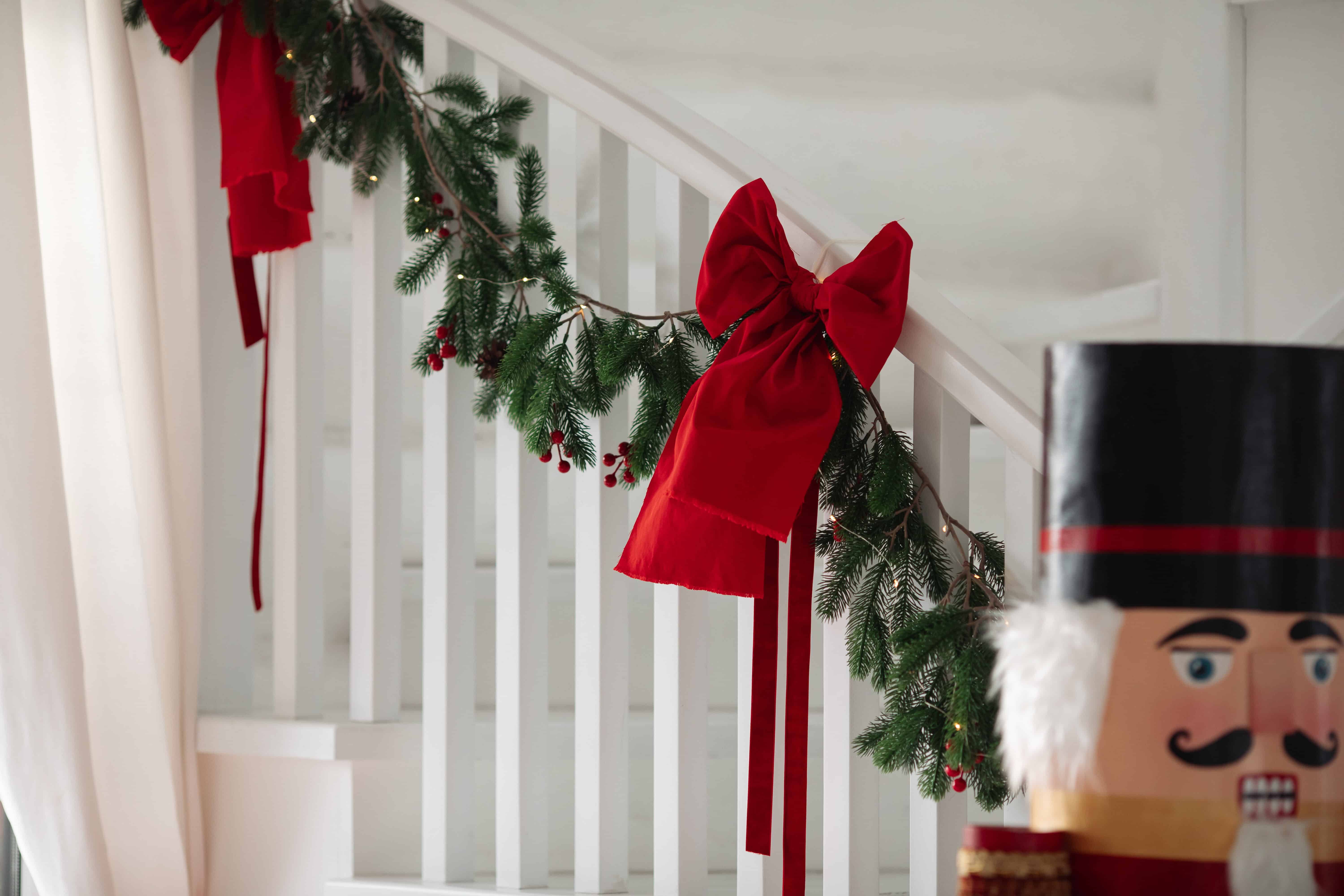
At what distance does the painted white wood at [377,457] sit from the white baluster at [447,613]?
0.06 m

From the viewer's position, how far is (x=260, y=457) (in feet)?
5.23

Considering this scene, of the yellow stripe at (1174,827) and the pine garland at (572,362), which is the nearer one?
the yellow stripe at (1174,827)

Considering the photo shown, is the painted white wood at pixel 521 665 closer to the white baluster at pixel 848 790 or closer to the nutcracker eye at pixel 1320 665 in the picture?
the white baluster at pixel 848 790

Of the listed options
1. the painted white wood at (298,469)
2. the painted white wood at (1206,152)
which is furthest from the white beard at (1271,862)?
the painted white wood at (1206,152)

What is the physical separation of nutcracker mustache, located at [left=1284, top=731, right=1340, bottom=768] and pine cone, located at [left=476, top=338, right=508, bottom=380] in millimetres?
1034

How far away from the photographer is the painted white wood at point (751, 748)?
49.9 inches

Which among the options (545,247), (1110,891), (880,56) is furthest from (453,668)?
(880,56)

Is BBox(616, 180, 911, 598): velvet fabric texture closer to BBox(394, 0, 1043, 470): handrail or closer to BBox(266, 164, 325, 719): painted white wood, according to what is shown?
BBox(394, 0, 1043, 470): handrail

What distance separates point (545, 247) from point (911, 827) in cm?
81

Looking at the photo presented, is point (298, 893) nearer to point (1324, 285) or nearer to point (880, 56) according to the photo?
point (880, 56)

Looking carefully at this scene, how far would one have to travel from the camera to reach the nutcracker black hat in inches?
24.0

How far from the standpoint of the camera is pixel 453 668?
1463mm

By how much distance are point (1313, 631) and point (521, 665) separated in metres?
0.98

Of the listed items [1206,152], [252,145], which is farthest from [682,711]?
[1206,152]
